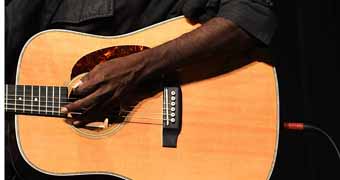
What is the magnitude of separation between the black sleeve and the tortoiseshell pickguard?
0.67 ft

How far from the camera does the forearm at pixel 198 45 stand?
1.23 metres

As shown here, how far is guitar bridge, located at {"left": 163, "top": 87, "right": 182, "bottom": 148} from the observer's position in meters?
1.22

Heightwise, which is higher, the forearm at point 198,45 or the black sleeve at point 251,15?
the black sleeve at point 251,15

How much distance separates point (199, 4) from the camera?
1.24 metres

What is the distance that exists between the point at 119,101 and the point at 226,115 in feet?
0.77

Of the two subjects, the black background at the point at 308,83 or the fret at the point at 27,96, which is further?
the black background at the point at 308,83

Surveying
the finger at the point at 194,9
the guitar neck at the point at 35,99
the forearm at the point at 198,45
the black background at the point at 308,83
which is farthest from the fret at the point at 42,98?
the black background at the point at 308,83

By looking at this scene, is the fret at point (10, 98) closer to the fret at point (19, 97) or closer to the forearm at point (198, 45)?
the fret at point (19, 97)

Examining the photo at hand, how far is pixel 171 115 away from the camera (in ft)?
4.03

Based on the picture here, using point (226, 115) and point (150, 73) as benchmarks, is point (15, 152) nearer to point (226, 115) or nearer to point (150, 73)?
point (150, 73)

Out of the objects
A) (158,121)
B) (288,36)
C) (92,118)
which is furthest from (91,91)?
(288,36)

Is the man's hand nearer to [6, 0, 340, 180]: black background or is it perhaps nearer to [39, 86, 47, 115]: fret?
[39, 86, 47, 115]: fret

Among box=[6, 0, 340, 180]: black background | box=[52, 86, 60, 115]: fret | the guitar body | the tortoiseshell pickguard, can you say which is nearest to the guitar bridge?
the guitar body

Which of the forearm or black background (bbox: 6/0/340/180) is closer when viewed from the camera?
the forearm
